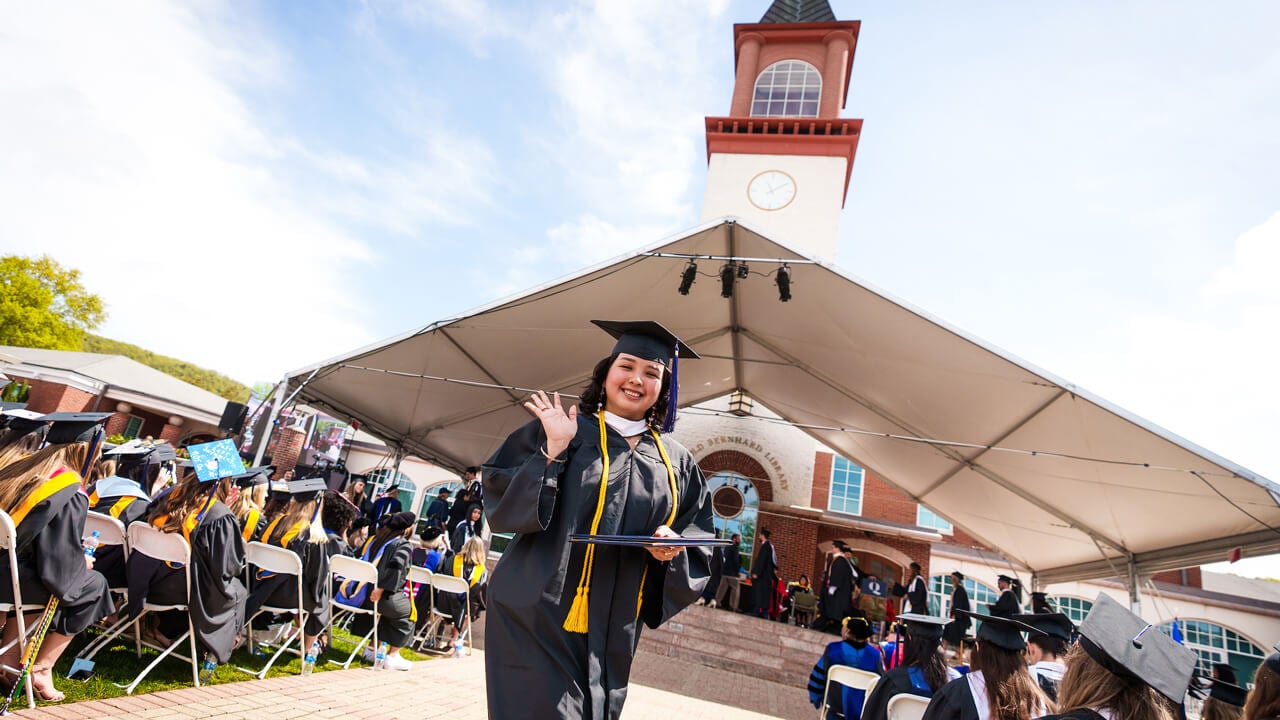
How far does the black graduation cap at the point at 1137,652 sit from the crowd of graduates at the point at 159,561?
4.31 meters

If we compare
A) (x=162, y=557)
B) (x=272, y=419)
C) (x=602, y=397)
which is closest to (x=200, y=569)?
(x=162, y=557)

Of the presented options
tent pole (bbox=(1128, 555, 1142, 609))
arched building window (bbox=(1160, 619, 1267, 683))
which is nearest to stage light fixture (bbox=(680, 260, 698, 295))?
tent pole (bbox=(1128, 555, 1142, 609))

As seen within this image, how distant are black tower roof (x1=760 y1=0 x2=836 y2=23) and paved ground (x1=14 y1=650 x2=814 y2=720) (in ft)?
82.0

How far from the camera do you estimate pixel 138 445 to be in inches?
286

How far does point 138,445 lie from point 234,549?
14.0ft

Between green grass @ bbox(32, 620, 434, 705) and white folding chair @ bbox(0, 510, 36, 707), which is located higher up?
white folding chair @ bbox(0, 510, 36, 707)

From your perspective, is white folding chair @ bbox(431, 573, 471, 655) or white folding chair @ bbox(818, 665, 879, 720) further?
white folding chair @ bbox(431, 573, 471, 655)

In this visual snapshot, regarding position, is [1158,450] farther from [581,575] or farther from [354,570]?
[354,570]

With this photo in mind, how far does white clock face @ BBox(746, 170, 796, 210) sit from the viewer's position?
2250cm

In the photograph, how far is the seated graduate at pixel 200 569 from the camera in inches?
161

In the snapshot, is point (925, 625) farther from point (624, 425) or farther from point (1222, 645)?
point (1222, 645)

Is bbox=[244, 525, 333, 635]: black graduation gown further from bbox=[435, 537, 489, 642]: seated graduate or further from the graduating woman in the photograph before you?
the graduating woman

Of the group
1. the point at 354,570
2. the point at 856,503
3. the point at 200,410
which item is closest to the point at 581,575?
the point at 354,570

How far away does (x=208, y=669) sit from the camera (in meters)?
4.26
